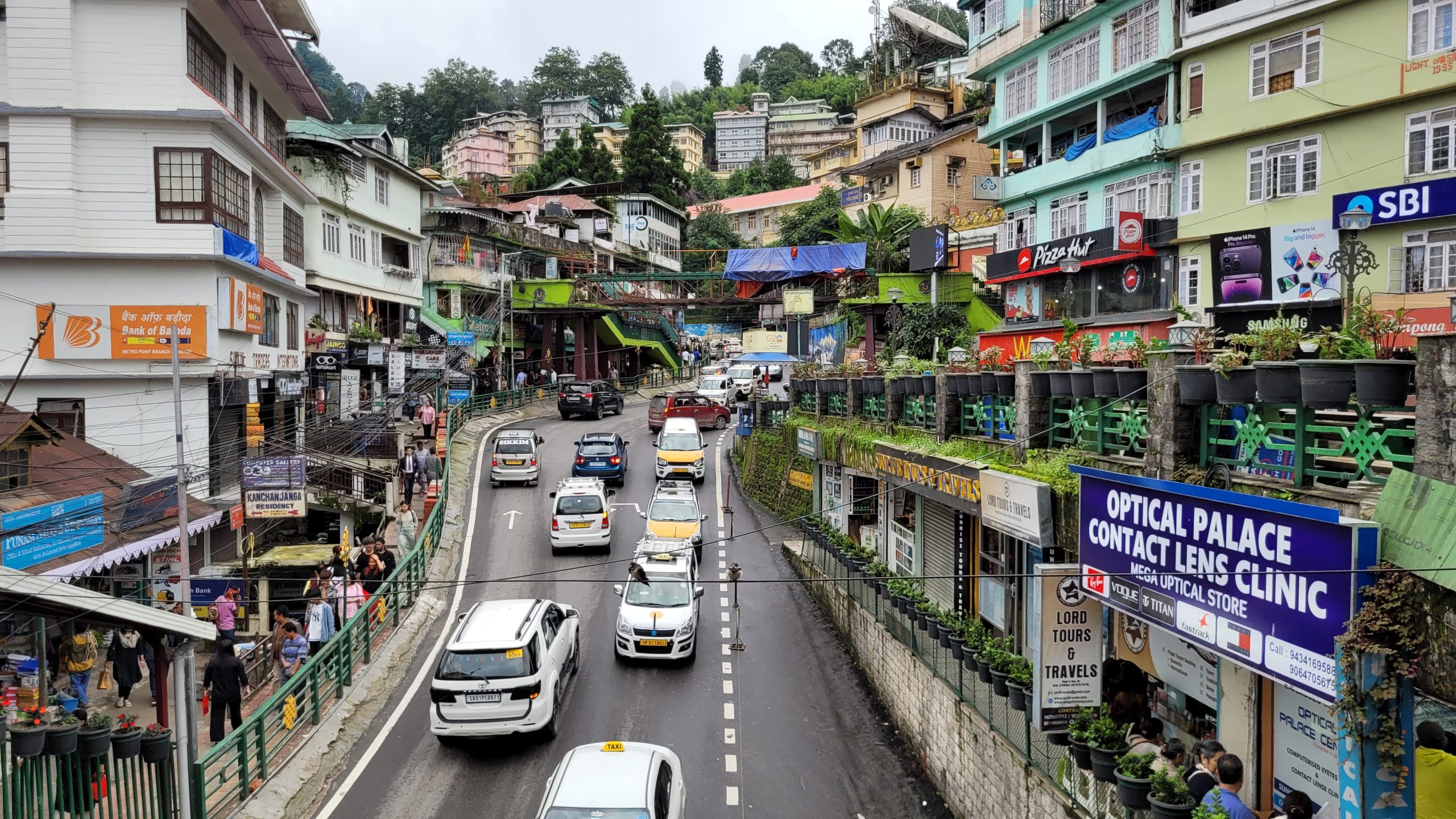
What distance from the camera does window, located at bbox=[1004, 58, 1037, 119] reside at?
34.8m

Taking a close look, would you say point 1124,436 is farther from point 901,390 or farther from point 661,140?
point 661,140

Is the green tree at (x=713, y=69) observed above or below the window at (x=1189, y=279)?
above

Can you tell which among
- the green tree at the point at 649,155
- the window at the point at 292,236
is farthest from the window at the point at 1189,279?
the green tree at the point at 649,155

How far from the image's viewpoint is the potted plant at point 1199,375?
8977 mm

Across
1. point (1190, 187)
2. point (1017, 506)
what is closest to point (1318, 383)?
point (1017, 506)

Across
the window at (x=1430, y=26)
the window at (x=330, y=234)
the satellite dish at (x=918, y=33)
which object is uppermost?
the satellite dish at (x=918, y=33)

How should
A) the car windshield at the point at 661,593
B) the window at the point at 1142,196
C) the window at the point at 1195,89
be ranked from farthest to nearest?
1. the window at the point at 1142,196
2. the window at the point at 1195,89
3. the car windshield at the point at 661,593

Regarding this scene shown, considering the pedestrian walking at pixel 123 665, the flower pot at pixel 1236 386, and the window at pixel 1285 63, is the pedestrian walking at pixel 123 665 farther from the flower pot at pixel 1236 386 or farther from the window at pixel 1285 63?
the window at pixel 1285 63

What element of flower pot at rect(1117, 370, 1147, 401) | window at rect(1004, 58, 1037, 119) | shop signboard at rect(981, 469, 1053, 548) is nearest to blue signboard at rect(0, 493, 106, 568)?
shop signboard at rect(981, 469, 1053, 548)

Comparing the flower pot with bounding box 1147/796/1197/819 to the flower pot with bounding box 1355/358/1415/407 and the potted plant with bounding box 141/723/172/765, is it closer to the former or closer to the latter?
the flower pot with bounding box 1355/358/1415/407

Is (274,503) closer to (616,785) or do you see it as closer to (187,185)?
(187,185)

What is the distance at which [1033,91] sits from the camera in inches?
1367

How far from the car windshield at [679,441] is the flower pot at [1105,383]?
24339mm

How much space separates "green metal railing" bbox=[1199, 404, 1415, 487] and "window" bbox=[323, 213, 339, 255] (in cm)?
3656
